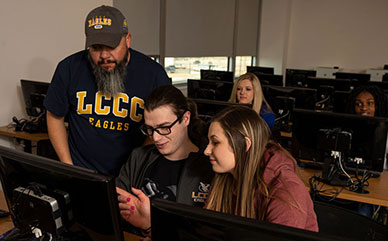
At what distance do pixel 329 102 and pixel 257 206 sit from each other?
12.9 feet

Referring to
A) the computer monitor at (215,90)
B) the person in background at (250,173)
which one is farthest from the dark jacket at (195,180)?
the computer monitor at (215,90)

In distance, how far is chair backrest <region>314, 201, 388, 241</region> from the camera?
127 cm

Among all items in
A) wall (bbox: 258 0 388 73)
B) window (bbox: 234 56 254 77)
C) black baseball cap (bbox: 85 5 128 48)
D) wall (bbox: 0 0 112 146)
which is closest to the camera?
black baseball cap (bbox: 85 5 128 48)

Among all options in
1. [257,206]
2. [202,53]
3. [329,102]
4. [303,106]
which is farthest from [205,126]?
[202,53]

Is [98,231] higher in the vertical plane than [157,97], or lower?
lower

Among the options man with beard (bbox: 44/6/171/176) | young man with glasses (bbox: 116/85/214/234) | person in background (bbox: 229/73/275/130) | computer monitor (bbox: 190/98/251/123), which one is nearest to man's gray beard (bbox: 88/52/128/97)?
man with beard (bbox: 44/6/171/176)

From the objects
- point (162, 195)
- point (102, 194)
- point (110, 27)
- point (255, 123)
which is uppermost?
point (110, 27)

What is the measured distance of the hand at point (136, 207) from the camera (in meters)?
1.26

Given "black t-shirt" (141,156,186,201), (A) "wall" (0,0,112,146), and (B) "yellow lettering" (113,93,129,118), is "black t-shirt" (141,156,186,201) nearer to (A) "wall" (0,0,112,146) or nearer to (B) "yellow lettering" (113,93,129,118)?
(B) "yellow lettering" (113,93,129,118)

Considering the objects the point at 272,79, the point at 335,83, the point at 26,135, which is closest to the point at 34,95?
the point at 26,135

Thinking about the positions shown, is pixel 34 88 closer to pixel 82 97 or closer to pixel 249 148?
pixel 82 97

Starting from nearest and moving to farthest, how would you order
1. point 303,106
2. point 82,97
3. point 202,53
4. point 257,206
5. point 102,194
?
point 102,194, point 257,206, point 82,97, point 303,106, point 202,53

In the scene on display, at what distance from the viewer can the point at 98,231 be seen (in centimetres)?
96

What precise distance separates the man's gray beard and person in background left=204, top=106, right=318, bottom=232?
0.72 metres
